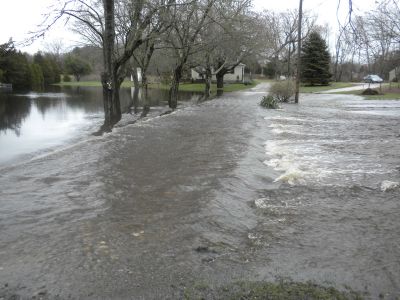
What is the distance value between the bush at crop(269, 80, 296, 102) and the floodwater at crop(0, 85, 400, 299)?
69.9 feet

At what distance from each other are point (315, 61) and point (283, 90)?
1274 inches

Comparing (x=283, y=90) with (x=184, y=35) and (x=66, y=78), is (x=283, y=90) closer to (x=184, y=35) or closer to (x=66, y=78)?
(x=184, y=35)

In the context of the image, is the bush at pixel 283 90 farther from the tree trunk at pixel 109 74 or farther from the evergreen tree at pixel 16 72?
the evergreen tree at pixel 16 72

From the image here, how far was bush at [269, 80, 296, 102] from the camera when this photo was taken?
35.1 meters

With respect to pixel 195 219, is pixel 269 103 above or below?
above

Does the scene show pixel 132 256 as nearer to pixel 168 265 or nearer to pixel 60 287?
pixel 168 265

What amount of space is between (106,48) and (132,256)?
1556 centimetres

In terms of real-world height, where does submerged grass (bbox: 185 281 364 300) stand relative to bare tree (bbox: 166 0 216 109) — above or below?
below

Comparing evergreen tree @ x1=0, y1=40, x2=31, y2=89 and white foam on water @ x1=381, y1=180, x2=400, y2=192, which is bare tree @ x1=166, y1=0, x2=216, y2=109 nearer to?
white foam on water @ x1=381, y1=180, x2=400, y2=192

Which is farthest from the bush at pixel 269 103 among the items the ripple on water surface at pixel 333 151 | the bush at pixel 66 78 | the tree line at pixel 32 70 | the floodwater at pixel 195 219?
the bush at pixel 66 78

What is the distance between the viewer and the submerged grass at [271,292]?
4812 mm

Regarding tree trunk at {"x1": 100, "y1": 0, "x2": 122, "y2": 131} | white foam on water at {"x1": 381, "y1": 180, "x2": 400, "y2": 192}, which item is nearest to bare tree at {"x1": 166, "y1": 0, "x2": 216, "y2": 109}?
tree trunk at {"x1": 100, "y1": 0, "x2": 122, "y2": 131}

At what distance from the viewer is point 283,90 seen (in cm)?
3500

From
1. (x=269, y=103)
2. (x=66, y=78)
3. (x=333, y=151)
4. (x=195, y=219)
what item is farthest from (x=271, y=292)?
(x=66, y=78)
